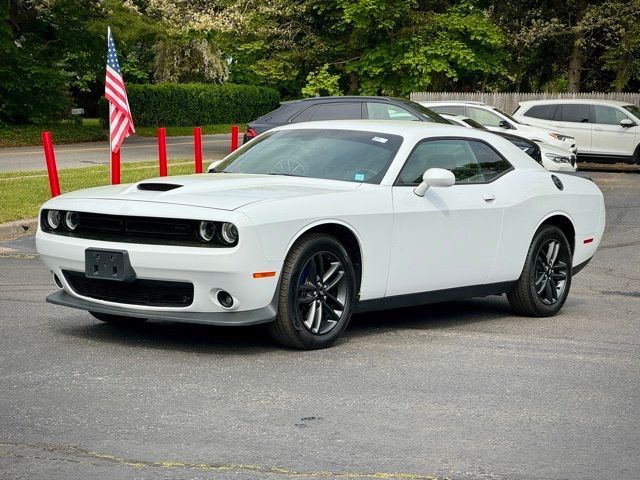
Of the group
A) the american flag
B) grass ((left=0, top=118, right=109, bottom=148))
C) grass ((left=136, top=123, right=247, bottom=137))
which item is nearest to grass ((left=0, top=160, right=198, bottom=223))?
the american flag

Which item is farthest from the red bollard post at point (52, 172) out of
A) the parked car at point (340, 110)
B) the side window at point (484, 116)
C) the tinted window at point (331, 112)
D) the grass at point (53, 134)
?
the grass at point (53, 134)

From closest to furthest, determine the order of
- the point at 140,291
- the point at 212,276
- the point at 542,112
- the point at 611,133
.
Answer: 1. the point at 212,276
2. the point at 140,291
3. the point at 611,133
4. the point at 542,112

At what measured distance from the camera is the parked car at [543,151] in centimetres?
2209

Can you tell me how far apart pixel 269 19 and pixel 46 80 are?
8690mm

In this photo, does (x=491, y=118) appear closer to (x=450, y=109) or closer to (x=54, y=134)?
(x=450, y=109)

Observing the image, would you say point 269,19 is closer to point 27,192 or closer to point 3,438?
point 27,192

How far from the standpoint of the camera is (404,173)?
327 inches

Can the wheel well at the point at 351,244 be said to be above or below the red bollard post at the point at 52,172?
above

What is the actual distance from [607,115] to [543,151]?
25.3 ft

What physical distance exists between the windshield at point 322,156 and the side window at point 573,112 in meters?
22.5

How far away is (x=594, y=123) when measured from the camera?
3041 cm

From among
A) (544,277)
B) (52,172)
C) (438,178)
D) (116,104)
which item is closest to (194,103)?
(116,104)

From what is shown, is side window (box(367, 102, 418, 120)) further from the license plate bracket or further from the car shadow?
the license plate bracket

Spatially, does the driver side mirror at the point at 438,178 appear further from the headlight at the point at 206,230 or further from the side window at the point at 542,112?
the side window at the point at 542,112
